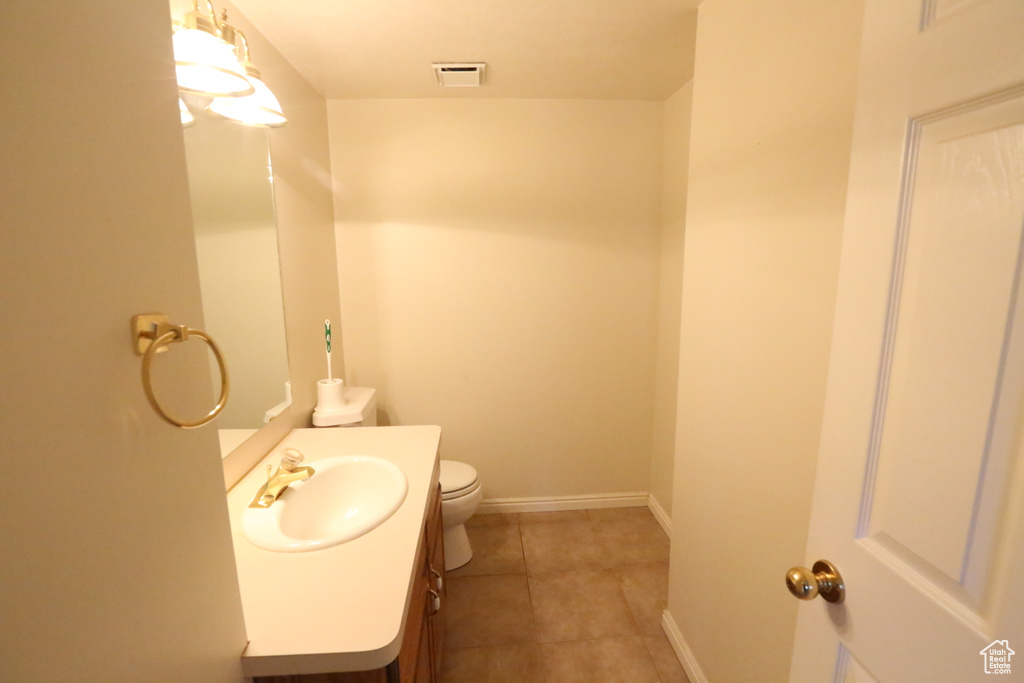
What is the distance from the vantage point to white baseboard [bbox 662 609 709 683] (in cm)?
160

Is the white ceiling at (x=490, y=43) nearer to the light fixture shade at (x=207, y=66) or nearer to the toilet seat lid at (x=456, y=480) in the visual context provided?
the light fixture shade at (x=207, y=66)

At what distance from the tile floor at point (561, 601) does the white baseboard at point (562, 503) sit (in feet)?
0.13

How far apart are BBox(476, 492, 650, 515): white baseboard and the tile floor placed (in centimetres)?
4

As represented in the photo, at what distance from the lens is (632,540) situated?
247 centimetres

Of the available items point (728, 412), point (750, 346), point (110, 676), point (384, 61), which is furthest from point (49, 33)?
point (384, 61)

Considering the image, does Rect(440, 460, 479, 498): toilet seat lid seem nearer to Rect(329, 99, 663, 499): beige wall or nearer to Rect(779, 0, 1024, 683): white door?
Rect(329, 99, 663, 499): beige wall

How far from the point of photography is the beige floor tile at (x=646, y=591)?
1.94 meters

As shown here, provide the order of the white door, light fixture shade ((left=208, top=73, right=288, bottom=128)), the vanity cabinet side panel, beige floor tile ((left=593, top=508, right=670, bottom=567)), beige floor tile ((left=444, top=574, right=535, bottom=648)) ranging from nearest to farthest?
the white door, light fixture shade ((left=208, top=73, right=288, bottom=128)), the vanity cabinet side panel, beige floor tile ((left=444, top=574, right=535, bottom=648)), beige floor tile ((left=593, top=508, right=670, bottom=567))

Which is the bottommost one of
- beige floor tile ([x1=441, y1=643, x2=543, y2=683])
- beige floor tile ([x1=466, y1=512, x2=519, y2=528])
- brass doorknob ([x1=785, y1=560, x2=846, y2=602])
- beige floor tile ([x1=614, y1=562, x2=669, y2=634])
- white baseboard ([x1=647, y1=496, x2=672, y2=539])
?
beige floor tile ([x1=441, y1=643, x2=543, y2=683])

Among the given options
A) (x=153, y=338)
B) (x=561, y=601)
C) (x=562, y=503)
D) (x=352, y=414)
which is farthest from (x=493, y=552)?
(x=153, y=338)

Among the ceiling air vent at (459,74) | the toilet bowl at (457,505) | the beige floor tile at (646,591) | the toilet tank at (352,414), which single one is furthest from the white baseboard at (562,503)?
the ceiling air vent at (459,74)

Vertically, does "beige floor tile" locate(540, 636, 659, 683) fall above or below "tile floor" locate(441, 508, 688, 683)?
below

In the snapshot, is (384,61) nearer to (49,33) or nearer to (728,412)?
(49,33)

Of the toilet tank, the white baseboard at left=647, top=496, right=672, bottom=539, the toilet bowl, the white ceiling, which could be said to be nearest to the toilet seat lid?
the toilet bowl
